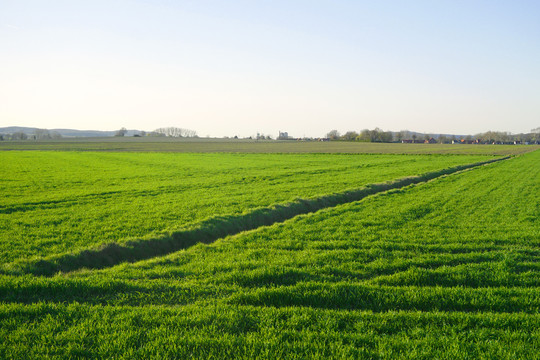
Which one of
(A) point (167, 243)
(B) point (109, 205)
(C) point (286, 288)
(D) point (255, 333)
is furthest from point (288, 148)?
(D) point (255, 333)

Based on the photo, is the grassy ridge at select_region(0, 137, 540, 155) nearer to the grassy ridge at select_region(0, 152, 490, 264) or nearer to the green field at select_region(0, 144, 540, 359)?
the grassy ridge at select_region(0, 152, 490, 264)

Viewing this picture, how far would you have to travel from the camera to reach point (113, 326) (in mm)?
6160

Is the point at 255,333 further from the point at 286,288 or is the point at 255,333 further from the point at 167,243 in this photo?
the point at 167,243

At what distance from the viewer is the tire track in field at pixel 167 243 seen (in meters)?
10.4

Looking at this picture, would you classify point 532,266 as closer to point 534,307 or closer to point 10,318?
point 534,307

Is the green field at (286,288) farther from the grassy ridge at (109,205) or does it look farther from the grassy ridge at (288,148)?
the grassy ridge at (288,148)

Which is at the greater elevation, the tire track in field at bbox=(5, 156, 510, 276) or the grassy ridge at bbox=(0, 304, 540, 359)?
the grassy ridge at bbox=(0, 304, 540, 359)

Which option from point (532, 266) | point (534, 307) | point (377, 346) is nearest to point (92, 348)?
point (377, 346)

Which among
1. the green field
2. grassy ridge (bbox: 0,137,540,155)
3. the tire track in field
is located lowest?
the tire track in field

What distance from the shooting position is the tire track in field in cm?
1042

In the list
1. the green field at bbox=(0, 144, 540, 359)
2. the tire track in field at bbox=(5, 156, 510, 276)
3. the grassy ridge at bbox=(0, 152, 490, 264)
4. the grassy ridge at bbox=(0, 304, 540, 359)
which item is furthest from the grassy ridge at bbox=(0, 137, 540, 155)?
the grassy ridge at bbox=(0, 304, 540, 359)

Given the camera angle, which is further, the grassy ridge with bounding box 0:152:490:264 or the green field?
the grassy ridge with bounding box 0:152:490:264

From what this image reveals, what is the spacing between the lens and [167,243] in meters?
13.3

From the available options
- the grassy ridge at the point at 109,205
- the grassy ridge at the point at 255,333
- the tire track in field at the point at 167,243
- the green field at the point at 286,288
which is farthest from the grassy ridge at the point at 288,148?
the grassy ridge at the point at 255,333
